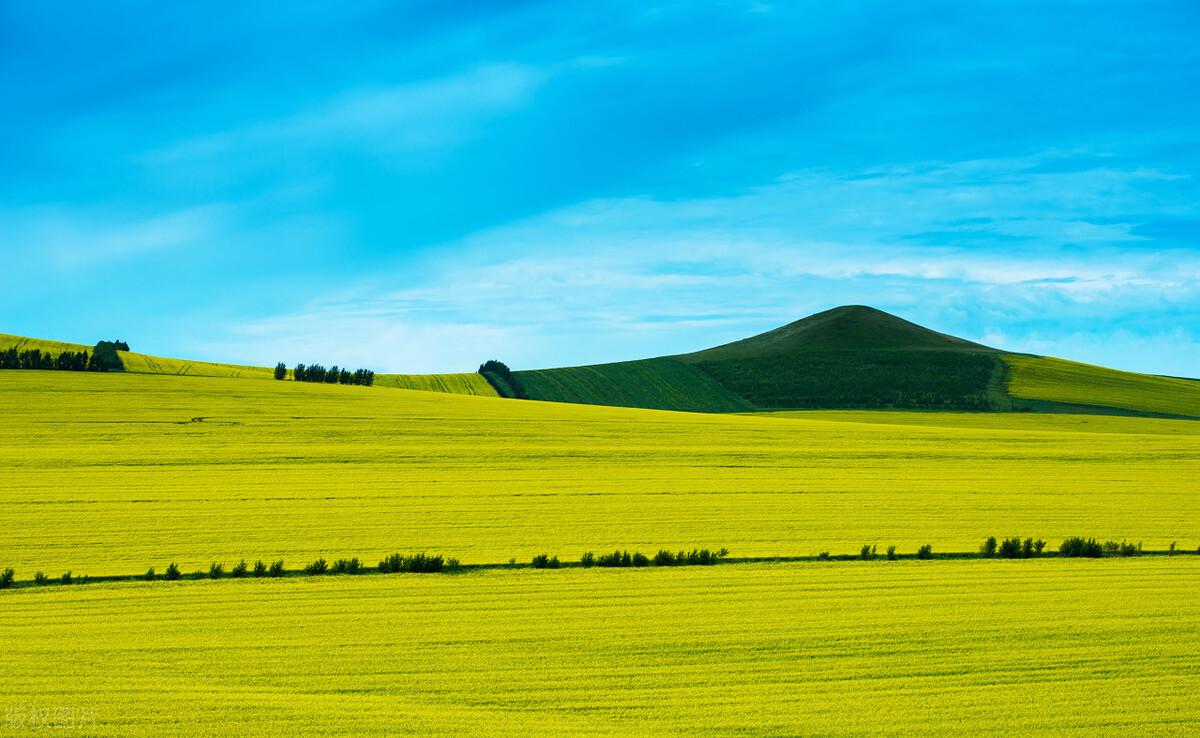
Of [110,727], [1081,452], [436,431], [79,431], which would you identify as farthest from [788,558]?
[79,431]

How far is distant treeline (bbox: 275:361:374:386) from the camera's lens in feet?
223

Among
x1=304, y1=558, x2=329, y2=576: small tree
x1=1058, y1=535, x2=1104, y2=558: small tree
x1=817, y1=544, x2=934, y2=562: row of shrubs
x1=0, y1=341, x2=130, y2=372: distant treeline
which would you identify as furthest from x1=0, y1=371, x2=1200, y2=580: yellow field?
x1=0, y1=341, x2=130, y2=372: distant treeline

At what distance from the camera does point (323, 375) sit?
6856cm

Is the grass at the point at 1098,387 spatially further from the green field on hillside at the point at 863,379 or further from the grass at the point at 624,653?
the grass at the point at 624,653

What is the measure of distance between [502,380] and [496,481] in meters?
60.6

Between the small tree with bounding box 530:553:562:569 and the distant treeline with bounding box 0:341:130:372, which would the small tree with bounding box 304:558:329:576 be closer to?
the small tree with bounding box 530:553:562:569

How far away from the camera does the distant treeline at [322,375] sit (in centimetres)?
6800

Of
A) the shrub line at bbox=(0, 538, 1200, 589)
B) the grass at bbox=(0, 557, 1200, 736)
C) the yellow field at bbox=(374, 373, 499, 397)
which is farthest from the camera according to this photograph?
the yellow field at bbox=(374, 373, 499, 397)

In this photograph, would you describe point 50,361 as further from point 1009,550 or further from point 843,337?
point 843,337

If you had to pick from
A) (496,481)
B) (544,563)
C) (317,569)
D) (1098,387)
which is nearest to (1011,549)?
(544,563)

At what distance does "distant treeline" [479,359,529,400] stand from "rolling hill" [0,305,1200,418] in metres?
0.80

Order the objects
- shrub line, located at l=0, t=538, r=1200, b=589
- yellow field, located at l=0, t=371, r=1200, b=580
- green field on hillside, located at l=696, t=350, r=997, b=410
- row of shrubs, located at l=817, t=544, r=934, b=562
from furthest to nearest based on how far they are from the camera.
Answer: green field on hillside, located at l=696, t=350, r=997, b=410, yellow field, located at l=0, t=371, r=1200, b=580, row of shrubs, located at l=817, t=544, r=934, b=562, shrub line, located at l=0, t=538, r=1200, b=589

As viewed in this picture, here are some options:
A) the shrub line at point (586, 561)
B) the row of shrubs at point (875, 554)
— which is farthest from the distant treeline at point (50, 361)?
the row of shrubs at point (875, 554)

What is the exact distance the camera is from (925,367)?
9588cm
